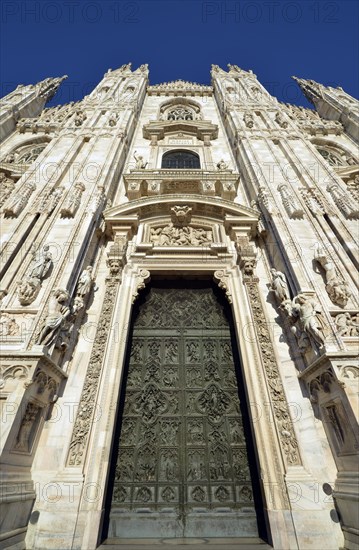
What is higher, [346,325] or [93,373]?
[346,325]

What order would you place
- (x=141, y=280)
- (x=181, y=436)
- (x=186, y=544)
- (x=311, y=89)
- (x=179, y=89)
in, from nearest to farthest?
(x=186, y=544)
(x=181, y=436)
(x=141, y=280)
(x=179, y=89)
(x=311, y=89)

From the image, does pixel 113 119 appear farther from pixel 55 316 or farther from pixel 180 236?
pixel 55 316

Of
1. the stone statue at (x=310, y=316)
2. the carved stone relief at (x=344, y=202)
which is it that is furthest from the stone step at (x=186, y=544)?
the carved stone relief at (x=344, y=202)

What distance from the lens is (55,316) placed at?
221 inches

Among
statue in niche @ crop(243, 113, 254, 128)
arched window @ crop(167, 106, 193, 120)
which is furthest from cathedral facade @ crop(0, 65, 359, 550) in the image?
arched window @ crop(167, 106, 193, 120)

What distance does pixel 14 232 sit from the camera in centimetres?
760

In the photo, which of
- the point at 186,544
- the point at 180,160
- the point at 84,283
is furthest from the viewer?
the point at 180,160

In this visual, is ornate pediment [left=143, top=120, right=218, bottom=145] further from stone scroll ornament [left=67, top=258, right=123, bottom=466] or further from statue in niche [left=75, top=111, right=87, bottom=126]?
stone scroll ornament [left=67, top=258, right=123, bottom=466]

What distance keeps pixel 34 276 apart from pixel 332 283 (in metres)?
6.81

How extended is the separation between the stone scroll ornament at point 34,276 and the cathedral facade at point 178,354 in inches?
1.3

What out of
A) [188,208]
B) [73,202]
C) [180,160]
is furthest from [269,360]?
[180,160]

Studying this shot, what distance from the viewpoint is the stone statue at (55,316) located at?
17.7ft

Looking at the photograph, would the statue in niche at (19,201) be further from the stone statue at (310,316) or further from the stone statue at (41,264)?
the stone statue at (310,316)

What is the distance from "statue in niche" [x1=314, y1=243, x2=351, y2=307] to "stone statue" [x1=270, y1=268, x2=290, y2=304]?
89 cm
